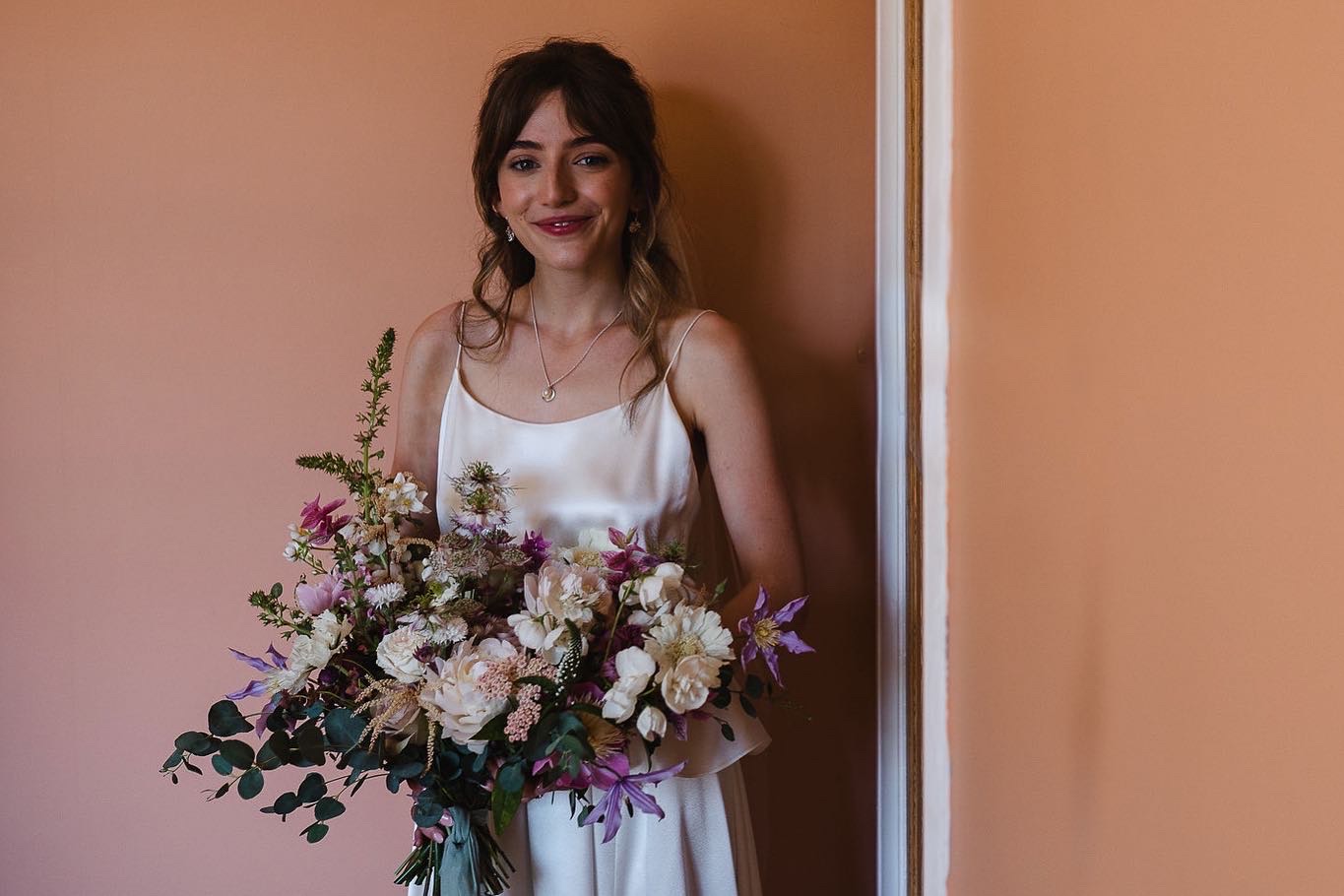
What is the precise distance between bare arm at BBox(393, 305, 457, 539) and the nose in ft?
0.96

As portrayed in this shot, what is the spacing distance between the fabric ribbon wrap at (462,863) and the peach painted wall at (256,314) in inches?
28.7

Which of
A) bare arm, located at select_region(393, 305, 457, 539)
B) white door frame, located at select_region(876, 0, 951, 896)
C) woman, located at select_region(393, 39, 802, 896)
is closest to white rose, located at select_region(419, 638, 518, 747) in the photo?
woman, located at select_region(393, 39, 802, 896)

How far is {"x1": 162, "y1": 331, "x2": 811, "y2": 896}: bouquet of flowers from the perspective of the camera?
121cm

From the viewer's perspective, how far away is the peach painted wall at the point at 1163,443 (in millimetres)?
434

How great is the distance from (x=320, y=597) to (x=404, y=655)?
169 millimetres

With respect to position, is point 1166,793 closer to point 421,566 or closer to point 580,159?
point 421,566

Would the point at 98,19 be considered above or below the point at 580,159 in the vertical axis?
above

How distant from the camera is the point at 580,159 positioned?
5.48ft

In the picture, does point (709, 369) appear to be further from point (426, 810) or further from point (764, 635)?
point (426, 810)

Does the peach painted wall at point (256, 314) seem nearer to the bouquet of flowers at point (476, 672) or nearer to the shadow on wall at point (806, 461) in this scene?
the shadow on wall at point (806, 461)

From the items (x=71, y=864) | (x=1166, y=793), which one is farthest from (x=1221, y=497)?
(x=71, y=864)

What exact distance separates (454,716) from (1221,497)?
2.89 ft

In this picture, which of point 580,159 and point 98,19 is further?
point 98,19

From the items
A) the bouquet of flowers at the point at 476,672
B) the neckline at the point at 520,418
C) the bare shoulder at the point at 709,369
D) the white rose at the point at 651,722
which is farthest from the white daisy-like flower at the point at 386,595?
the bare shoulder at the point at 709,369
